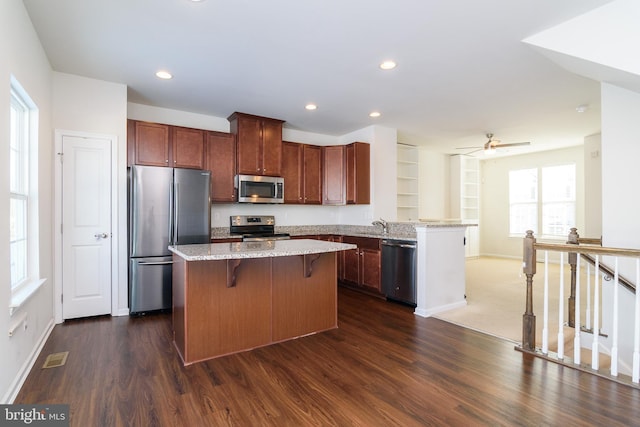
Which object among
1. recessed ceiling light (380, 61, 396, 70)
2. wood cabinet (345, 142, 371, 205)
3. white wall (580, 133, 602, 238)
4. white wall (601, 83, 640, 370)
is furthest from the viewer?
white wall (580, 133, 602, 238)

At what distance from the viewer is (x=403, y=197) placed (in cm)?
742

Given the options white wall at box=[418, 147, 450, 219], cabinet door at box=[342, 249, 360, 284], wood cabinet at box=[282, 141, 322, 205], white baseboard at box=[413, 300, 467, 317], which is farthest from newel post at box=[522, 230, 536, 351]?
white wall at box=[418, 147, 450, 219]

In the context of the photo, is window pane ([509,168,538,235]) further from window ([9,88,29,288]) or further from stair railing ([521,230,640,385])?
window ([9,88,29,288])

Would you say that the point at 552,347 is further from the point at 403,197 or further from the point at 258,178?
the point at 403,197

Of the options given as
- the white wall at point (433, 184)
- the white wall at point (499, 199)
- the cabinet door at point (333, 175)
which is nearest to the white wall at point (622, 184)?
the cabinet door at point (333, 175)

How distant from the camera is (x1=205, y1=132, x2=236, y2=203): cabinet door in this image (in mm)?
4609

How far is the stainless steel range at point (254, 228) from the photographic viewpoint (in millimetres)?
4968

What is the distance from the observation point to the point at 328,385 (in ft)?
7.40

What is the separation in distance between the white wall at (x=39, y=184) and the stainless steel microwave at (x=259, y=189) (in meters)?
2.18

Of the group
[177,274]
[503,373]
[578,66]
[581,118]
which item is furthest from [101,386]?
[581,118]

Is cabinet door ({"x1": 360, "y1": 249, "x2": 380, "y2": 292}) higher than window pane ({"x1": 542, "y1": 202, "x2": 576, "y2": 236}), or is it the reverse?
window pane ({"x1": 542, "y1": 202, "x2": 576, "y2": 236})

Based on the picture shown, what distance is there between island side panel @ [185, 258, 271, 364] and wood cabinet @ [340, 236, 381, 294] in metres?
2.24

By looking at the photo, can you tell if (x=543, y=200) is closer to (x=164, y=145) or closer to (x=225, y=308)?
(x=225, y=308)

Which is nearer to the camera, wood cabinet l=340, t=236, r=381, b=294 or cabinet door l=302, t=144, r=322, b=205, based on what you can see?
wood cabinet l=340, t=236, r=381, b=294
